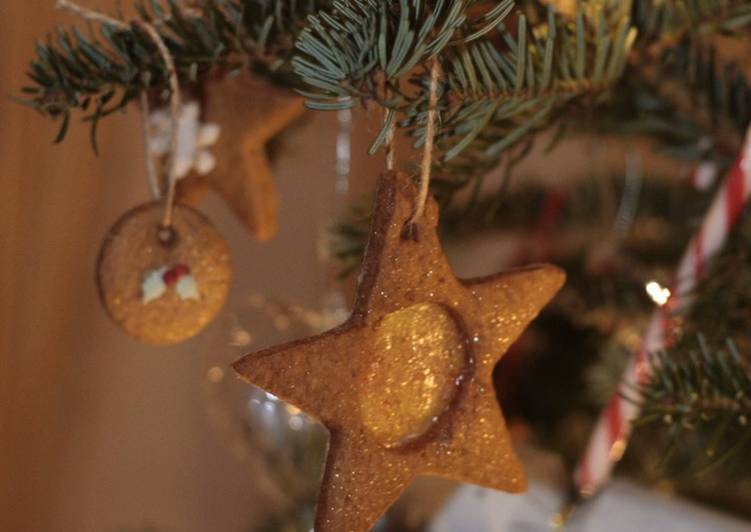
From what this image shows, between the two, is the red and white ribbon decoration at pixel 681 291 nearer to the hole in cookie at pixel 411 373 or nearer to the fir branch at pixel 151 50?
the hole in cookie at pixel 411 373

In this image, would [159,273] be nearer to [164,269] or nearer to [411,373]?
[164,269]

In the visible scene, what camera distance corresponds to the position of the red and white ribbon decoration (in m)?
0.49

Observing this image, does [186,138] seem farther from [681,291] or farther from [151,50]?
[681,291]

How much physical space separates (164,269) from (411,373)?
136mm

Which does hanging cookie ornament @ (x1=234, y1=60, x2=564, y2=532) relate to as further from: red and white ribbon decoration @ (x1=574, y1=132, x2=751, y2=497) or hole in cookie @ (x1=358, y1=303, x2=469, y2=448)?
red and white ribbon decoration @ (x1=574, y1=132, x2=751, y2=497)

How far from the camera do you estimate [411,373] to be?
0.34 m

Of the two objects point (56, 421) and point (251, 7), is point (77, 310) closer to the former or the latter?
point (56, 421)

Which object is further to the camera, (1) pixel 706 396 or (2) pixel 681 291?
(2) pixel 681 291

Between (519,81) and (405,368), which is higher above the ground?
(519,81)

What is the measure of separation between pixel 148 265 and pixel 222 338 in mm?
220

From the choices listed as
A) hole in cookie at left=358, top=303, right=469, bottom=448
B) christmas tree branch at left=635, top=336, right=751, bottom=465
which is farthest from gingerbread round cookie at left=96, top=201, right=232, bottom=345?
christmas tree branch at left=635, top=336, right=751, bottom=465

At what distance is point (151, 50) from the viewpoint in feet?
1.24

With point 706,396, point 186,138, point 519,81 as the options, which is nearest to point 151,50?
point 186,138

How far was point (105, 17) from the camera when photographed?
38 centimetres
